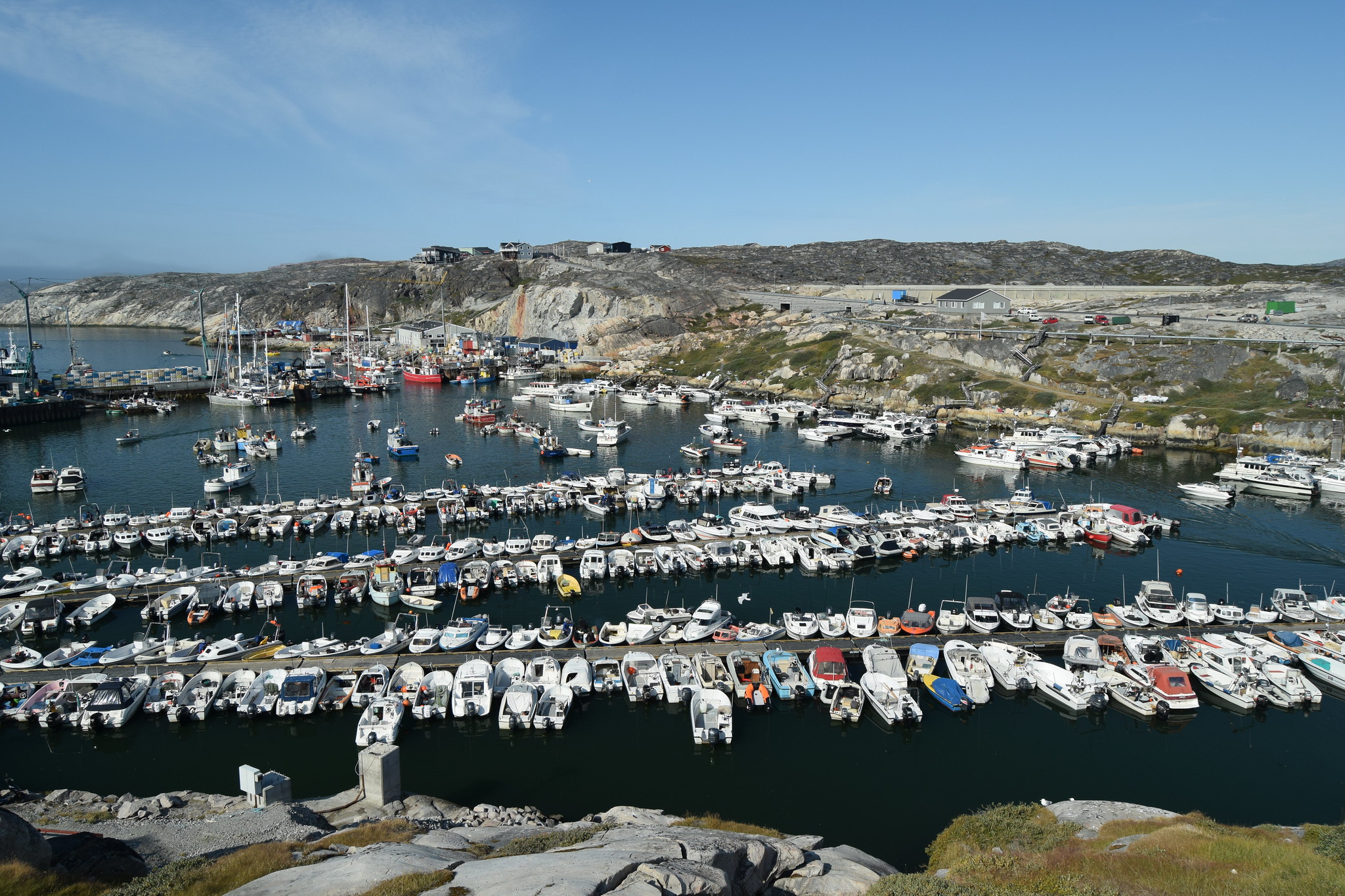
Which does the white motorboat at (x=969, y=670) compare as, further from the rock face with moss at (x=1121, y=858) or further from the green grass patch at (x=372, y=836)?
the green grass patch at (x=372, y=836)

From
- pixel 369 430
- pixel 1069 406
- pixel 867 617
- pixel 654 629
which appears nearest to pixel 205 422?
pixel 369 430

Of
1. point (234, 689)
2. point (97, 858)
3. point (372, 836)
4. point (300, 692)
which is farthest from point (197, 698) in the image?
point (372, 836)

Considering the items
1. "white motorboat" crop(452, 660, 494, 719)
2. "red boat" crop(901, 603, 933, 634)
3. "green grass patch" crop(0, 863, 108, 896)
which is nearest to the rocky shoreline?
"green grass patch" crop(0, 863, 108, 896)

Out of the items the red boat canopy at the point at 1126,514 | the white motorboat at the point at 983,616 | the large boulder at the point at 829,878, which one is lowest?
the white motorboat at the point at 983,616

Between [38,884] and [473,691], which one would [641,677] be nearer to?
[473,691]

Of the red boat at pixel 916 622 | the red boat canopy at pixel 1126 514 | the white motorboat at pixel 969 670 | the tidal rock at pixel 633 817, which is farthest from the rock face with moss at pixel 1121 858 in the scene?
the red boat canopy at pixel 1126 514

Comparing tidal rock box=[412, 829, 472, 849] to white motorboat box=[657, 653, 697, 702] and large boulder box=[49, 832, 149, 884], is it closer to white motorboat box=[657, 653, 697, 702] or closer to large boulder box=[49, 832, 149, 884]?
large boulder box=[49, 832, 149, 884]
